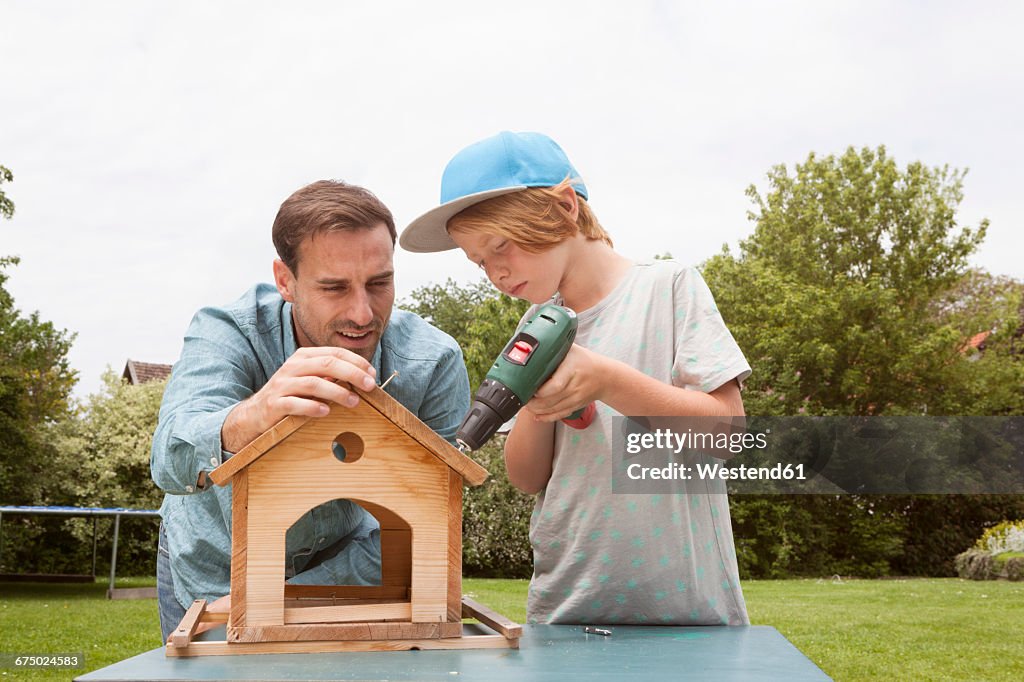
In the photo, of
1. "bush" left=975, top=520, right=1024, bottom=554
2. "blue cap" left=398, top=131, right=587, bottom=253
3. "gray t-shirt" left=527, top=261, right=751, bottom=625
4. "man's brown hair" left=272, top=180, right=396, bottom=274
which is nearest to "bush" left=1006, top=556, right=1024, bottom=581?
"bush" left=975, top=520, right=1024, bottom=554

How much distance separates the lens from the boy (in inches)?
89.4

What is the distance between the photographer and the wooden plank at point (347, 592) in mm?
2123

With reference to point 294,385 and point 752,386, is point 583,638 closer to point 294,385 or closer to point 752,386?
point 294,385

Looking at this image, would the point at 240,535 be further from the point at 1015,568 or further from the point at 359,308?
the point at 1015,568

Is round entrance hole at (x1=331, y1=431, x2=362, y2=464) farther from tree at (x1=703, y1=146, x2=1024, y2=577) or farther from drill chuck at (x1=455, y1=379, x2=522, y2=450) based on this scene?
tree at (x1=703, y1=146, x2=1024, y2=577)

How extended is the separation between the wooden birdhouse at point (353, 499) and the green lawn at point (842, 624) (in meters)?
7.47

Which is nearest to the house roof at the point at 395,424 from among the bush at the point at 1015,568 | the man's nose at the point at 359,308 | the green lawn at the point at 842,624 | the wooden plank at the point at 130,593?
the man's nose at the point at 359,308

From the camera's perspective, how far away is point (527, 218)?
2287 mm

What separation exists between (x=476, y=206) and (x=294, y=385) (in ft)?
2.75

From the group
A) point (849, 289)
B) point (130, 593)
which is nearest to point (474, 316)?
point (849, 289)

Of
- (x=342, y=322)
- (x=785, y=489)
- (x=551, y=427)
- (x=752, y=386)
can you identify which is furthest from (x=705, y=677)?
(x=752, y=386)

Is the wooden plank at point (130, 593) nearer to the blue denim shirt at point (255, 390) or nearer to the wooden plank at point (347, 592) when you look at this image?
the blue denim shirt at point (255, 390)

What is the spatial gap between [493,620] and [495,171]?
1.09 metres

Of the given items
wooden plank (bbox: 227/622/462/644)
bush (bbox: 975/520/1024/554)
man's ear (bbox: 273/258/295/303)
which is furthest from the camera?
bush (bbox: 975/520/1024/554)
